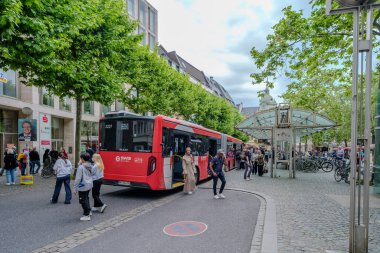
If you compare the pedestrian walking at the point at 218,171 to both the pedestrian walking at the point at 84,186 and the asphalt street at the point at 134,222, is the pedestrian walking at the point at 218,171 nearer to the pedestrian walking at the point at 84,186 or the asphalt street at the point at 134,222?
the asphalt street at the point at 134,222

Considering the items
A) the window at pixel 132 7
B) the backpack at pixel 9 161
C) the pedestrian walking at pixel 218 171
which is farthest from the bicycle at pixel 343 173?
the window at pixel 132 7

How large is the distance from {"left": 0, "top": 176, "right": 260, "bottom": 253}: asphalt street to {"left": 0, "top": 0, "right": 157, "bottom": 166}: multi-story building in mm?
7169

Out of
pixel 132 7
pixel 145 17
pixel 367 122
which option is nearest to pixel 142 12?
pixel 145 17

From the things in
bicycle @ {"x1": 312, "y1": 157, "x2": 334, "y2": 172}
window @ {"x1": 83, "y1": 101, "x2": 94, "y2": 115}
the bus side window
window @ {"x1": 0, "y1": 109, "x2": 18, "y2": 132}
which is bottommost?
bicycle @ {"x1": 312, "y1": 157, "x2": 334, "y2": 172}

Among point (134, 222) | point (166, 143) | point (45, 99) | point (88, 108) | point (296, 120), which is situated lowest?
point (134, 222)

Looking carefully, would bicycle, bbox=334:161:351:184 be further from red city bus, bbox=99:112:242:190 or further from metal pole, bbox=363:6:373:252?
metal pole, bbox=363:6:373:252

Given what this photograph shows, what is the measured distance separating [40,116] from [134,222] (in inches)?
729

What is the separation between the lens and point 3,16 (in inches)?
273

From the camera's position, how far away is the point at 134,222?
6.76m

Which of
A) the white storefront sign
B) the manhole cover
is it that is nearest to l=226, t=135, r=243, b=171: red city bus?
the white storefront sign

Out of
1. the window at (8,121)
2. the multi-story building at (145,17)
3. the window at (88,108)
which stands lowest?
the window at (8,121)

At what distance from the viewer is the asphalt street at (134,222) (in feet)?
17.0

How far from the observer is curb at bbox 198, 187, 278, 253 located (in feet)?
16.2

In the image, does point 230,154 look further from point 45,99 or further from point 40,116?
point 45,99
